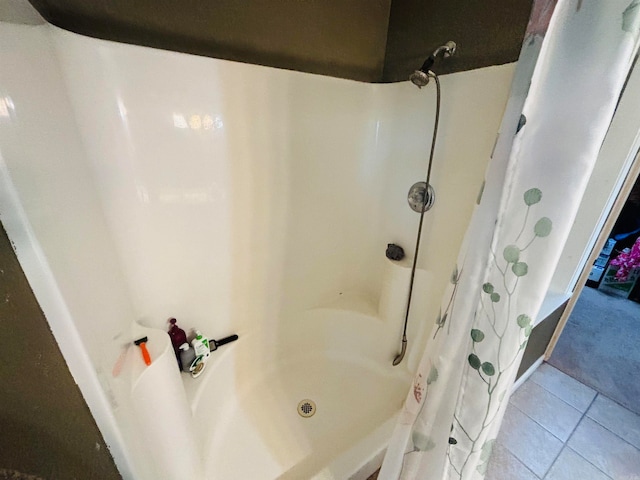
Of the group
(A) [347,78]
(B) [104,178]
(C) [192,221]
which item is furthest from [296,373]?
(A) [347,78]

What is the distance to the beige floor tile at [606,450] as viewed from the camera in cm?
122

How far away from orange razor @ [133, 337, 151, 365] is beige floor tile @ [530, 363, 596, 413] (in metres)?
1.89

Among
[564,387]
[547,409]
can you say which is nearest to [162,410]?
[547,409]

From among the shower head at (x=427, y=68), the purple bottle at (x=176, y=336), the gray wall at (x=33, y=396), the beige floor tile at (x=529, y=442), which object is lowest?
the beige floor tile at (x=529, y=442)

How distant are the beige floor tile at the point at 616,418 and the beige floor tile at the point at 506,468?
531 millimetres

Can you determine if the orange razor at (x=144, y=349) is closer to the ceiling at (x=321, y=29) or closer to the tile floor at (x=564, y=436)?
the ceiling at (x=321, y=29)

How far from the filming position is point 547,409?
1447mm

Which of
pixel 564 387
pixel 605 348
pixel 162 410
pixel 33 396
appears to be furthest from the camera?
pixel 605 348

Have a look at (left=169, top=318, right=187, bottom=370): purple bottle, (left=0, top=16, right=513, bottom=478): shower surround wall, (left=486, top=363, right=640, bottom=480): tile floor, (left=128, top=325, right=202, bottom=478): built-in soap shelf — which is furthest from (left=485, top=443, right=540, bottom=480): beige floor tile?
(left=169, top=318, right=187, bottom=370): purple bottle

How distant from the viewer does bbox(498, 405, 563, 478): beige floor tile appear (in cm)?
123

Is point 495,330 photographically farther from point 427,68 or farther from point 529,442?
point 529,442

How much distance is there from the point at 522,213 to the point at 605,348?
2063 millimetres

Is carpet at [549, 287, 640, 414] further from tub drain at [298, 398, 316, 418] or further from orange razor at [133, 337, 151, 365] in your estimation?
orange razor at [133, 337, 151, 365]

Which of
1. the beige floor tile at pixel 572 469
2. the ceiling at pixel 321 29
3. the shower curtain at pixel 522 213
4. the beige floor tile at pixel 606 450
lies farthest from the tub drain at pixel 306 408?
the ceiling at pixel 321 29
